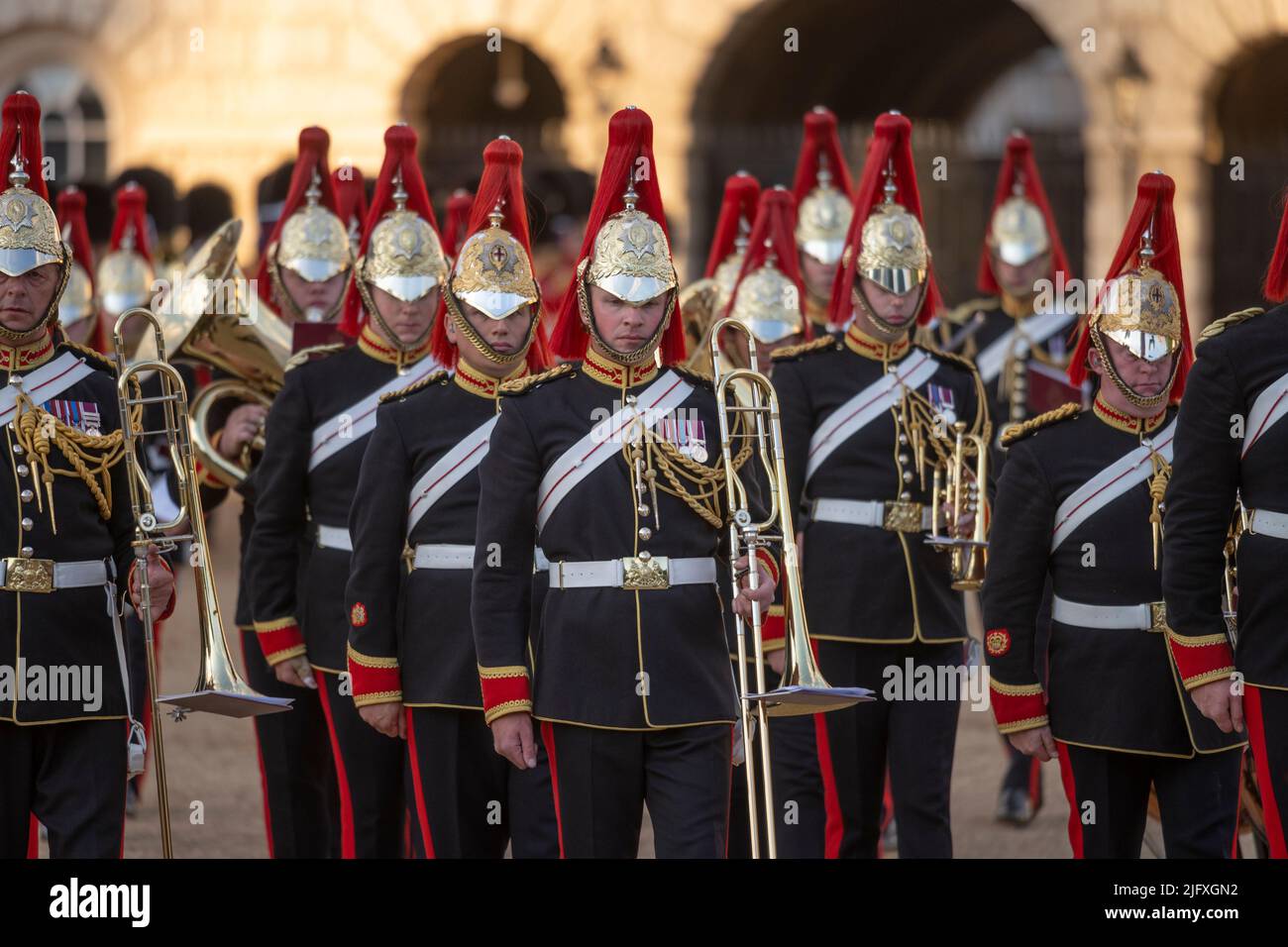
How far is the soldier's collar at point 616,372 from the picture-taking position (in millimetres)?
5414

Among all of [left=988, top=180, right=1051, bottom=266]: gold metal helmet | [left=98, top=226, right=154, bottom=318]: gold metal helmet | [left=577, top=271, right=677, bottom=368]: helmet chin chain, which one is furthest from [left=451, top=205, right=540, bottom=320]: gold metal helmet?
[left=98, top=226, right=154, bottom=318]: gold metal helmet

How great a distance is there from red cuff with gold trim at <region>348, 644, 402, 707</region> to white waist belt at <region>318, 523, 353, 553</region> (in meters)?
0.69

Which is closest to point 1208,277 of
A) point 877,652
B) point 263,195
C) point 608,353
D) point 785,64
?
point 785,64

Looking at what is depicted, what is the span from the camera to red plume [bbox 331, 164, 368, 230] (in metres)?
8.18

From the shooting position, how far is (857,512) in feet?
22.4

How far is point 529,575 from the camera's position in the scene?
17.6ft

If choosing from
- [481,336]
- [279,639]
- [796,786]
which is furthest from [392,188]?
[796,786]

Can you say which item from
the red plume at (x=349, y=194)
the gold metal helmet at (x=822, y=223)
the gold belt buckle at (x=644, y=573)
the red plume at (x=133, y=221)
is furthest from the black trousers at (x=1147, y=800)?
the red plume at (x=133, y=221)

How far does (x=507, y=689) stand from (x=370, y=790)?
132cm

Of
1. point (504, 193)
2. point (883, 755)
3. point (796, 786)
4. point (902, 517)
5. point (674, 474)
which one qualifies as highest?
point (504, 193)

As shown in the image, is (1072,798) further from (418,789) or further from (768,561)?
(418,789)

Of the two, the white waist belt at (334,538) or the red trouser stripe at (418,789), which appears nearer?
the red trouser stripe at (418,789)

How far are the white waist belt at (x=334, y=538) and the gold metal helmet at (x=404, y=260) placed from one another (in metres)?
0.66

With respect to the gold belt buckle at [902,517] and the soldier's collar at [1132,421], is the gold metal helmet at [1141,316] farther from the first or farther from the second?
the gold belt buckle at [902,517]
